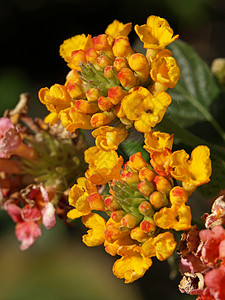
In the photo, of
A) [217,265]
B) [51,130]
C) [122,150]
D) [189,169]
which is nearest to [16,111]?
[51,130]

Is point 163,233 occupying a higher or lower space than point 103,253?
higher

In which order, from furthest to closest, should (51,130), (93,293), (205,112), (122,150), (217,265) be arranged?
(93,293), (205,112), (51,130), (122,150), (217,265)

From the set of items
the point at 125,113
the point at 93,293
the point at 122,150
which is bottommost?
the point at 93,293

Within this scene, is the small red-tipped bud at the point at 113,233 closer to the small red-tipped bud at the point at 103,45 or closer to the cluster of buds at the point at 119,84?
the cluster of buds at the point at 119,84

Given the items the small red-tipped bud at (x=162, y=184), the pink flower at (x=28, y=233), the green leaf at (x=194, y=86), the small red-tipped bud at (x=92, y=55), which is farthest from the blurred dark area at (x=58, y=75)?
the small red-tipped bud at (x=162, y=184)

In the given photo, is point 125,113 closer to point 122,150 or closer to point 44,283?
point 122,150
